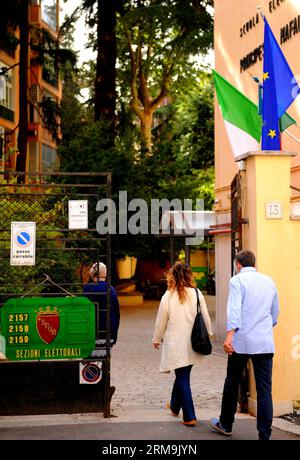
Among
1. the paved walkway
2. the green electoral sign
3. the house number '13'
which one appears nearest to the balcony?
the paved walkway

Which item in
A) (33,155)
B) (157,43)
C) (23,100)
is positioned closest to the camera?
(23,100)

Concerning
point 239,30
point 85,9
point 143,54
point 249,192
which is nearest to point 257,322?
point 249,192

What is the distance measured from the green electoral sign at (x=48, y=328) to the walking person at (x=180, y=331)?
887 mm

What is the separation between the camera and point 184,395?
26.0 feet

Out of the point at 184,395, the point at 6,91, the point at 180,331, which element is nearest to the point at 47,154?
the point at 6,91

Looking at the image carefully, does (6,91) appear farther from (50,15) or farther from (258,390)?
(258,390)

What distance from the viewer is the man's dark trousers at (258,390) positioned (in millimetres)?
7016

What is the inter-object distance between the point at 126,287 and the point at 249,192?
22931 millimetres

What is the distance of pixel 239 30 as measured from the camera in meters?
16.3

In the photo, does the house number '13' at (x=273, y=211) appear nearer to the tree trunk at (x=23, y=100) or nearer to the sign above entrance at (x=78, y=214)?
the sign above entrance at (x=78, y=214)

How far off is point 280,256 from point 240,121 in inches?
172

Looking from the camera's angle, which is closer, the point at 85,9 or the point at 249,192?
the point at 249,192

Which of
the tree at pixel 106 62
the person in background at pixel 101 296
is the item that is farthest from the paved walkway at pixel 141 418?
the tree at pixel 106 62
